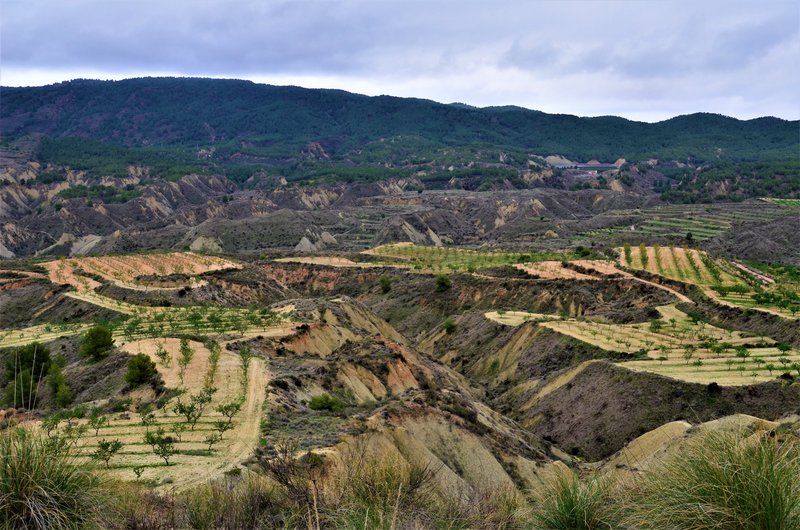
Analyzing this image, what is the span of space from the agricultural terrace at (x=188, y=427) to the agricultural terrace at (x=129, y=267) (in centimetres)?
4910

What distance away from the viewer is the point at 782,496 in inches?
481

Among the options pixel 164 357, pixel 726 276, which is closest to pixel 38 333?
pixel 164 357

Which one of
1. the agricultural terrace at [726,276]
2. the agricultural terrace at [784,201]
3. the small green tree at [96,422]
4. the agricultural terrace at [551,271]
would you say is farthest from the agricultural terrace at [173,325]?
the agricultural terrace at [784,201]

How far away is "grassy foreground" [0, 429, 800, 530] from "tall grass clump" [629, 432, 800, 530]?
2 cm

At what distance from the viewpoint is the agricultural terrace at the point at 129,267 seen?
9188 centimetres

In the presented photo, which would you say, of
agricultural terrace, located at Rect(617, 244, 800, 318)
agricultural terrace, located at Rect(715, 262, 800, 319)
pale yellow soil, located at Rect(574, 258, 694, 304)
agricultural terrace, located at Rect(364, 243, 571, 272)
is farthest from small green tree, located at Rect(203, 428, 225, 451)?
agricultural terrace, located at Rect(364, 243, 571, 272)

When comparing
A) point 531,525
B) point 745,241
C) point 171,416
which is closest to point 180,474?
point 171,416

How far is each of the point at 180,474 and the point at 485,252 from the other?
331 ft

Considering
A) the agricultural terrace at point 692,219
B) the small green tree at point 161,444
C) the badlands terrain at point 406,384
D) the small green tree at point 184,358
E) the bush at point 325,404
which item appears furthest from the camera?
the agricultural terrace at point 692,219

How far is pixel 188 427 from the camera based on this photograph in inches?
1236

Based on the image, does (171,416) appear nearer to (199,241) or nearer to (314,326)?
(314,326)

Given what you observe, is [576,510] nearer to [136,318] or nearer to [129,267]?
[136,318]

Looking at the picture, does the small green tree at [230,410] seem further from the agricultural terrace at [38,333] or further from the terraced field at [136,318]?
the agricultural terrace at [38,333]

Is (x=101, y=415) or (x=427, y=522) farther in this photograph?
(x=101, y=415)
